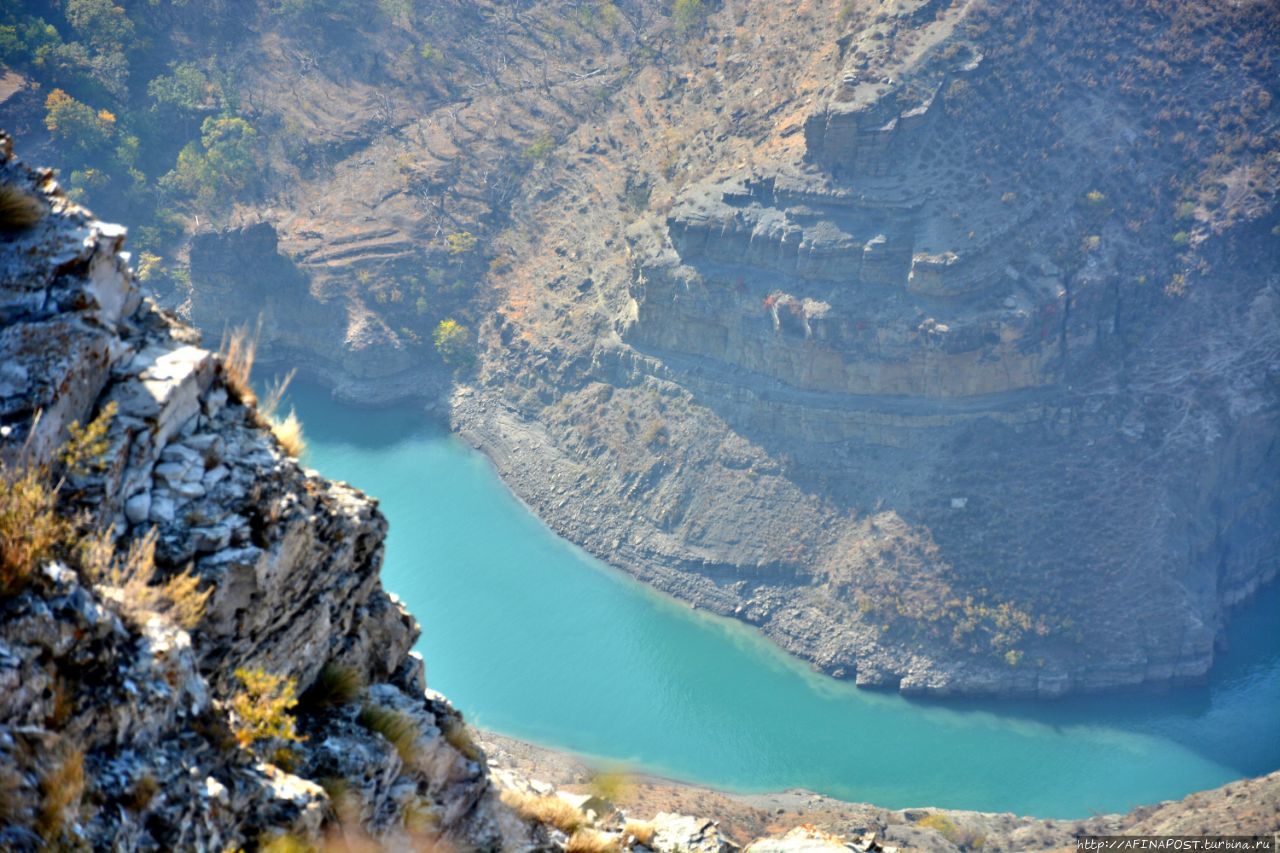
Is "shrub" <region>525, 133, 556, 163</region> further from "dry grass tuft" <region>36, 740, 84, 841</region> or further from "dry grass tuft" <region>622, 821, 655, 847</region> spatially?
"dry grass tuft" <region>36, 740, 84, 841</region>

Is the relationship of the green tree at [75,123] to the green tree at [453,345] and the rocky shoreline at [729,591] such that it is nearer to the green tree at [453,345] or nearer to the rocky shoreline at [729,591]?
the green tree at [453,345]

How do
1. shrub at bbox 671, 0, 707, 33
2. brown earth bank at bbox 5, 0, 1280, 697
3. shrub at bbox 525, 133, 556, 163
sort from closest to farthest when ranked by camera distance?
brown earth bank at bbox 5, 0, 1280, 697
shrub at bbox 671, 0, 707, 33
shrub at bbox 525, 133, 556, 163

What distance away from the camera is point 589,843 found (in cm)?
1195

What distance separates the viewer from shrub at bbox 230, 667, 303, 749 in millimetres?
8102

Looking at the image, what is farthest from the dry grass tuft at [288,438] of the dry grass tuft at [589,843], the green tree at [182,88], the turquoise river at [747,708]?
the green tree at [182,88]

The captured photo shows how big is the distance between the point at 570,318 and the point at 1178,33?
37512 millimetres

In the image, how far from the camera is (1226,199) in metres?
55.2

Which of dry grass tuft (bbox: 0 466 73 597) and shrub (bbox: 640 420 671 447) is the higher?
shrub (bbox: 640 420 671 447)

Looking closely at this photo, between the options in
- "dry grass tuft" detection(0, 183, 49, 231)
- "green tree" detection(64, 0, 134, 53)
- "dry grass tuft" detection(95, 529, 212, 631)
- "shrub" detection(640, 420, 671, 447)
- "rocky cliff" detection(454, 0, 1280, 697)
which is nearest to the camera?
"dry grass tuft" detection(95, 529, 212, 631)

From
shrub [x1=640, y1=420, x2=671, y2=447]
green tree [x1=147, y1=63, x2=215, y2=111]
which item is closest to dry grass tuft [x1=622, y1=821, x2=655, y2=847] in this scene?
shrub [x1=640, y1=420, x2=671, y2=447]

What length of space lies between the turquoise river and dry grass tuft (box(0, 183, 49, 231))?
3614 centimetres

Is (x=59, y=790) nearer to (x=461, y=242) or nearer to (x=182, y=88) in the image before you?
(x=461, y=242)

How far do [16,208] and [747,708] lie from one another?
43.7 metres

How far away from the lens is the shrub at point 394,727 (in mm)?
10117
